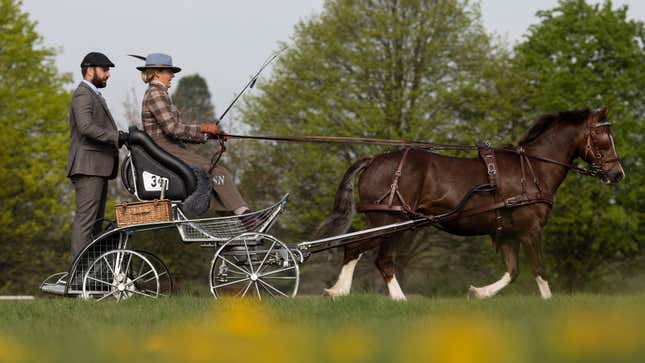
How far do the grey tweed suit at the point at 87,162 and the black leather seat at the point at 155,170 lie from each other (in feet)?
1.30

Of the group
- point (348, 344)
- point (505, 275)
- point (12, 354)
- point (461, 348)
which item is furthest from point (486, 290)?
point (461, 348)

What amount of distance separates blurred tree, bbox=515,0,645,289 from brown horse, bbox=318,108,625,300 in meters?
13.9

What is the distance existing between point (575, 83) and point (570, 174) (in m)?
2.46

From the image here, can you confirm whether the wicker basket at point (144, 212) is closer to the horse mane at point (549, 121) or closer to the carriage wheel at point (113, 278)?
the carriage wheel at point (113, 278)

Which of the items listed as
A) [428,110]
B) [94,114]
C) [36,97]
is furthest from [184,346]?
[36,97]

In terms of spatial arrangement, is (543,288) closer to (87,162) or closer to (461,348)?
(87,162)

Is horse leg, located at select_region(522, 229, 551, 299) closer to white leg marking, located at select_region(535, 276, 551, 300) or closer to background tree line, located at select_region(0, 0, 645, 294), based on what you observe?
white leg marking, located at select_region(535, 276, 551, 300)

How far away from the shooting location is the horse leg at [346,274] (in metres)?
8.73

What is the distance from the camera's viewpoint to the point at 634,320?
3547 mm

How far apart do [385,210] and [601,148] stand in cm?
248

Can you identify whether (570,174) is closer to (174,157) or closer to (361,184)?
(361,184)

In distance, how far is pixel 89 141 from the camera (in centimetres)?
825

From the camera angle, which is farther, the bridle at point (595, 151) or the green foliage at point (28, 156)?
the green foliage at point (28, 156)

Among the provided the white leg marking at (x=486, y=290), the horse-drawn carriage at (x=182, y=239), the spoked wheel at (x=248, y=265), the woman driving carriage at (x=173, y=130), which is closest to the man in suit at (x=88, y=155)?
the horse-drawn carriage at (x=182, y=239)
